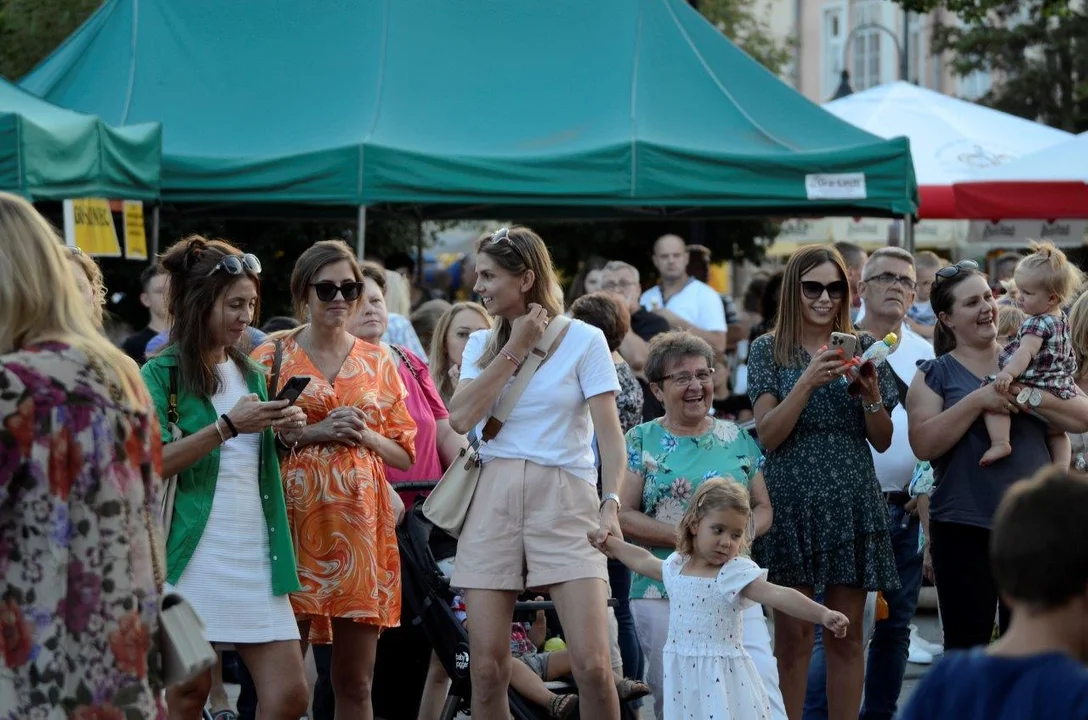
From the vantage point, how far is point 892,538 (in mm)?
7094

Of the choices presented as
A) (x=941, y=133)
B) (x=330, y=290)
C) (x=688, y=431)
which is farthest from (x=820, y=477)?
(x=941, y=133)

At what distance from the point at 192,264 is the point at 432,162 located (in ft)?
18.5

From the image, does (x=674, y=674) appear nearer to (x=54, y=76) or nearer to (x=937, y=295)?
(x=937, y=295)

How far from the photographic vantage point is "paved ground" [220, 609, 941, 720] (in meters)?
8.12

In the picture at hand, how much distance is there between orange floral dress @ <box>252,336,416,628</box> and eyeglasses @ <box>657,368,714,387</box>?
1109 mm

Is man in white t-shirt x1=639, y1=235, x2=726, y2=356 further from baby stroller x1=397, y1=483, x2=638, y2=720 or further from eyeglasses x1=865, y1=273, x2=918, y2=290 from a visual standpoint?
baby stroller x1=397, y1=483, x2=638, y2=720

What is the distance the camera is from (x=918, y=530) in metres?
7.20

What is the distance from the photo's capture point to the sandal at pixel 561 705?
6.43m

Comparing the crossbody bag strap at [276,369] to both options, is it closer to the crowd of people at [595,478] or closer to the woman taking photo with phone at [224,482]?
the crowd of people at [595,478]

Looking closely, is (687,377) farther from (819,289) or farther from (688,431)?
(819,289)

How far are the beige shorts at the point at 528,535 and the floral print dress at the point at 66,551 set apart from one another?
2225mm

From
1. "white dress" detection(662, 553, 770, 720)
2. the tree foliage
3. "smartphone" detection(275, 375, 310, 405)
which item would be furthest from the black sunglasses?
the tree foliage

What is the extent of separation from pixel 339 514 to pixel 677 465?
1.32m

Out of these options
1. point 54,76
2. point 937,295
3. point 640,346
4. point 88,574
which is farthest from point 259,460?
point 54,76
